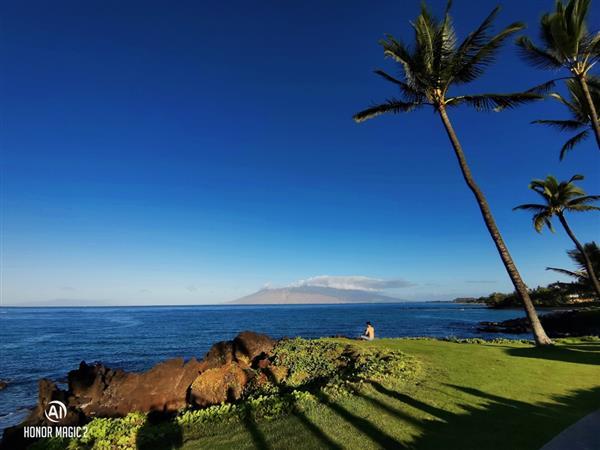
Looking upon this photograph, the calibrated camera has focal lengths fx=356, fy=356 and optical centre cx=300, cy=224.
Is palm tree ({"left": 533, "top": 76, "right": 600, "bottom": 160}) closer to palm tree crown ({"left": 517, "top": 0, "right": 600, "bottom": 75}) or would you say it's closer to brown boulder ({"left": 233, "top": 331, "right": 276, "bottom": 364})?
palm tree crown ({"left": 517, "top": 0, "right": 600, "bottom": 75})

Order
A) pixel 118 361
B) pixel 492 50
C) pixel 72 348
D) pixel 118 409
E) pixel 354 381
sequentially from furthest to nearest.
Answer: pixel 72 348, pixel 118 361, pixel 492 50, pixel 118 409, pixel 354 381

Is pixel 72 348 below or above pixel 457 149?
below

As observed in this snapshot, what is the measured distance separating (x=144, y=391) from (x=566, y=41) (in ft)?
80.3

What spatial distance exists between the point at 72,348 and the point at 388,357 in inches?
1615

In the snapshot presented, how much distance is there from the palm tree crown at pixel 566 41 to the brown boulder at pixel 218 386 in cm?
2147

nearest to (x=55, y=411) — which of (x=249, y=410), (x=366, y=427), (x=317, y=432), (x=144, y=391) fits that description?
(x=144, y=391)

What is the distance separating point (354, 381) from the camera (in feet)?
34.1

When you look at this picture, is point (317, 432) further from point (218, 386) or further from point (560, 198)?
point (560, 198)

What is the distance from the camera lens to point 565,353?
46.8 feet

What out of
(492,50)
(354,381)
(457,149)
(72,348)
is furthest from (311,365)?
(72,348)

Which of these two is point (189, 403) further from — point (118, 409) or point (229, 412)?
point (229, 412)

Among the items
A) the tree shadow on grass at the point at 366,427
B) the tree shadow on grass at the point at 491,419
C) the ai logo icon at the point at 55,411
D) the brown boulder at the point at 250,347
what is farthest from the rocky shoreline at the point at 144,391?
the tree shadow on grass at the point at 491,419

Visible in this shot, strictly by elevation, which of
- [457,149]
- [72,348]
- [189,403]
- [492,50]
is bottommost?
[72,348]

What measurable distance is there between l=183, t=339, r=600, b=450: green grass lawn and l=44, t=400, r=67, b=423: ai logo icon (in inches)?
342
